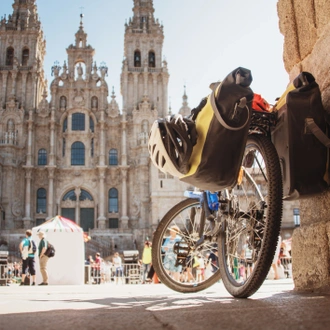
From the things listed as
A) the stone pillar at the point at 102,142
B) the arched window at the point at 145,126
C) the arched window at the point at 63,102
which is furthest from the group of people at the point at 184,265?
the arched window at the point at 63,102

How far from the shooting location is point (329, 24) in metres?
2.91

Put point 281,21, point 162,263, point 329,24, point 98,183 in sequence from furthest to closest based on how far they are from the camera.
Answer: point 98,183
point 162,263
point 281,21
point 329,24

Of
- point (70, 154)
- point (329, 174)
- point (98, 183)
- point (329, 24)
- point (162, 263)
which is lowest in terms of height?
point (162, 263)

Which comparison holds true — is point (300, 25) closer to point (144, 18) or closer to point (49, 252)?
point (49, 252)

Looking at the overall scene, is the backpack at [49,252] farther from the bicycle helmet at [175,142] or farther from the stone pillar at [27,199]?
the stone pillar at [27,199]

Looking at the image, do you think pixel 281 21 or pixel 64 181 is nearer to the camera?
pixel 281 21

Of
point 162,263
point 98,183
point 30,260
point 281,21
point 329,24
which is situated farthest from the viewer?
point 98,183

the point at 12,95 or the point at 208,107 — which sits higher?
the point at 12,95

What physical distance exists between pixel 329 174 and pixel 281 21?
4.42 ft

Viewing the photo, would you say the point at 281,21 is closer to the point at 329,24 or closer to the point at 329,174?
the point at 329,24

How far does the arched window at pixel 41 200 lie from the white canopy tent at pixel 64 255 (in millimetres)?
20130

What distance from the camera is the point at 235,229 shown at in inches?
124

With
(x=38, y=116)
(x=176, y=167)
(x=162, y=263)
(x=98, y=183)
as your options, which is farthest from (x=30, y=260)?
(x=38, y=116)

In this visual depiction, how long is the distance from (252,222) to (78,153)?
30731mm
